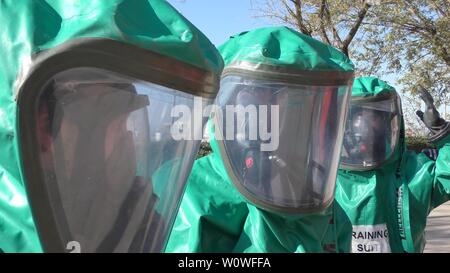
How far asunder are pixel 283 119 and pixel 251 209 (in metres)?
0.38

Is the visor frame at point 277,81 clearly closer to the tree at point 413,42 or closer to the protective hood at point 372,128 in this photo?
the protective hood at point 372,128

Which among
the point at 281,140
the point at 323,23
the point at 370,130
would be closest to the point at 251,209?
the point at 281,140

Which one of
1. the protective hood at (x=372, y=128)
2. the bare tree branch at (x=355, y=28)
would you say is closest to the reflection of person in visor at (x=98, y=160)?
the protective hood at (x=372, y=128)

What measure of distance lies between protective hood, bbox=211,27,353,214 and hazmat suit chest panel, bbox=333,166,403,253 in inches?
45.2

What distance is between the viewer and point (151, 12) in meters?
1.32

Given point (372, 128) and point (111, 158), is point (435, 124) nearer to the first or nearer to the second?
point (372, 128)

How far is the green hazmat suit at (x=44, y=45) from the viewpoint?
1129 mm

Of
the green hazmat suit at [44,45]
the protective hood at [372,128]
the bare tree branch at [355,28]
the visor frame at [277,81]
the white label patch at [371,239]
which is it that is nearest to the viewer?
the green hazmat suit at [44,45]

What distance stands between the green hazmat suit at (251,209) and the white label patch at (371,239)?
110 cm

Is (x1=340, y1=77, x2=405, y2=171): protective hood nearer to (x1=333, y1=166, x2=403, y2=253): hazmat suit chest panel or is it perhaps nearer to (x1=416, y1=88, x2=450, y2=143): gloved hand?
(x1=333, y1=166, x2=403, y2=253): hazmat suit chest panel

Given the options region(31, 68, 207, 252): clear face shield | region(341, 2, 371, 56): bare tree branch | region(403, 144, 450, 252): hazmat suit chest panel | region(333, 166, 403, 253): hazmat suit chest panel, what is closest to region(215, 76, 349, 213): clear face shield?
region(31, 68, 207, 252): clear face shield

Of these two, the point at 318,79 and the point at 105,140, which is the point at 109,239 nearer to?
the point at 105,140

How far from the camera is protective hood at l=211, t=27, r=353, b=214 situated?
225 centimetres

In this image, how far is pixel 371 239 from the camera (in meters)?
3.47
